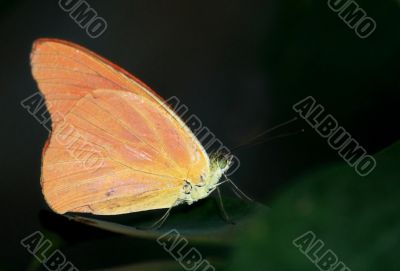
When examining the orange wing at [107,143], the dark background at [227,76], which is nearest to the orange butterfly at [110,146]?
the orange wing at [107,143]

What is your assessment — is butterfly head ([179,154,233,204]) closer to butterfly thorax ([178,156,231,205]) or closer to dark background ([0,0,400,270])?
butterfly thorax ([178,156,231,205])

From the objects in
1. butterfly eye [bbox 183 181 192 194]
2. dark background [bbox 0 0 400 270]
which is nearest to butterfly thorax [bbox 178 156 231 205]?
butterfly eye [bbox 183 181 192 194]

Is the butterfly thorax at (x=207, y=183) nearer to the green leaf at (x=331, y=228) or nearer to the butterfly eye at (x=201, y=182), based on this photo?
the butterfly eye at (x=201, y=182)

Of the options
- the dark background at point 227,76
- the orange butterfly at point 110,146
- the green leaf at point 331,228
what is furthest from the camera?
the orange butterfly at point 110,146

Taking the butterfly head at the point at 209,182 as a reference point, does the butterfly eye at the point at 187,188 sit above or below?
below

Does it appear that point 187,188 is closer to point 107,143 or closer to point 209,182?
point 209,182

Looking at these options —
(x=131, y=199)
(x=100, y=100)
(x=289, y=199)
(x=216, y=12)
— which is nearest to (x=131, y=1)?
(x=216, y=12)

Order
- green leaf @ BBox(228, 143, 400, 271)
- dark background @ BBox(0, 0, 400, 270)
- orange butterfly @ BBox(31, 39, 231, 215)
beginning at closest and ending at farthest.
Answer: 1. green leaf @ BBox(228, 143, 400, 271)
2. dark background @ BBox(0, 0, 400, 270)
3. orange butterfly @ BBox(31, 39, 231, 215)
